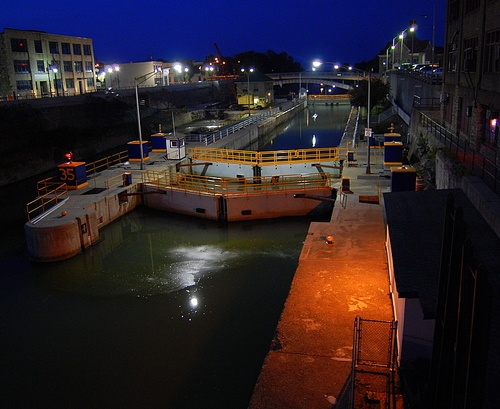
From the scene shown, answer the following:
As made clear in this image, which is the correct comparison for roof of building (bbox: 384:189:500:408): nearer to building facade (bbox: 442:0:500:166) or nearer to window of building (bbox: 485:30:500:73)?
building facade (bbox: 442:0:500:166)

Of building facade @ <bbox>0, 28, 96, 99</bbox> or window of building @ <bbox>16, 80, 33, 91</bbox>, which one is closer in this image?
building facade @ <bbox>0, 28, 96, 99</bbox>

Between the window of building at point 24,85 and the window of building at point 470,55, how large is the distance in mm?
63864

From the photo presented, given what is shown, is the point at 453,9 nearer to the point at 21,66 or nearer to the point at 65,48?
the point at 21,66

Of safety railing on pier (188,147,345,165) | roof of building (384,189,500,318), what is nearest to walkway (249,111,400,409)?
roof of building (384,189,500,318)

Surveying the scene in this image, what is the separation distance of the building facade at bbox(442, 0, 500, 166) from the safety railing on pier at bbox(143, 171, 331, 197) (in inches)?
322

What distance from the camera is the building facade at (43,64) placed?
6988 cm

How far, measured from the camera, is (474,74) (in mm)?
25688

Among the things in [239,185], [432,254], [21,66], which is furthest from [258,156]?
[21,66]

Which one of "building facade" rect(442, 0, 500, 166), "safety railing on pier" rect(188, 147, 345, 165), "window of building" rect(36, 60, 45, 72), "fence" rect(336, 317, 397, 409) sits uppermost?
"window of building" rect(36, 60, 45, 72)

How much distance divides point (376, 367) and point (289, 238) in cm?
1464

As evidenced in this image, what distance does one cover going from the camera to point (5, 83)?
6316 cm

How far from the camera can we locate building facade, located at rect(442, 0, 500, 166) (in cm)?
2253

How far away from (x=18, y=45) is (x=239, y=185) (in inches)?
2270

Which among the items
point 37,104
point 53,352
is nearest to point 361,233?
point 53,352
